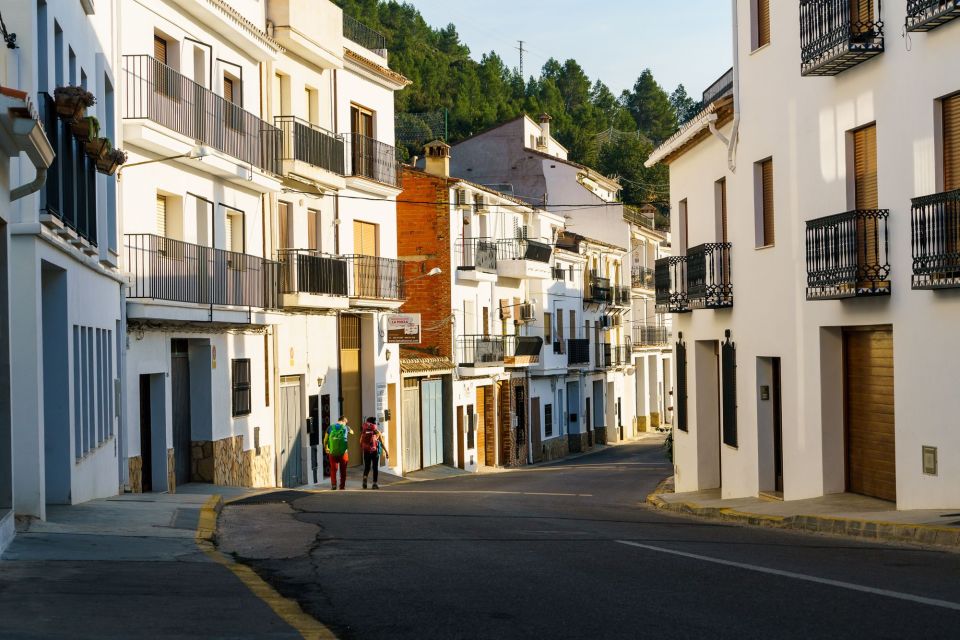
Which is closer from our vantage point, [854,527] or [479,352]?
[854,527]

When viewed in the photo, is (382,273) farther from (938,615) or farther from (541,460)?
(938,615)

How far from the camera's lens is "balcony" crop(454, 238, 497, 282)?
47156 mm

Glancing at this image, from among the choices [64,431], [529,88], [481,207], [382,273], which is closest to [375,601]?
[64,431]

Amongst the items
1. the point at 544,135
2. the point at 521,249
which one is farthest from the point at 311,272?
the point at 544,135

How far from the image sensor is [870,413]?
18.4 metres

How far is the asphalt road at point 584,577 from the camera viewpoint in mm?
8078

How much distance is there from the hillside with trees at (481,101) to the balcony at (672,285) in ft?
160

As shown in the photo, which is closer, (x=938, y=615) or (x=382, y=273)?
(x=938, y=615)

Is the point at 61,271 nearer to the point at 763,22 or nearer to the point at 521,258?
the point at 763,22

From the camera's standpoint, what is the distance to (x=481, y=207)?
4934cm

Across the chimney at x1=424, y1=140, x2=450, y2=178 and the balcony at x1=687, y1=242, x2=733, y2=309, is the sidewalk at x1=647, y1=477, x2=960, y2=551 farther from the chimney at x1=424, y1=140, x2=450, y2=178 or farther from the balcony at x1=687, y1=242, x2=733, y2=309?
the chimney at x1=424, y1=140, x2=450, y2=178

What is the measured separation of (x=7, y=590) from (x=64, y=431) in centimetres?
753

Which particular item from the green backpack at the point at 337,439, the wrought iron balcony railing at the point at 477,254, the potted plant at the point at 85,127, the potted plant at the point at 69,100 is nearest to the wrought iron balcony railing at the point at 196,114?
the green backpack at the point at 337,439

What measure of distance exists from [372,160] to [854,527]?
24.2 meters
